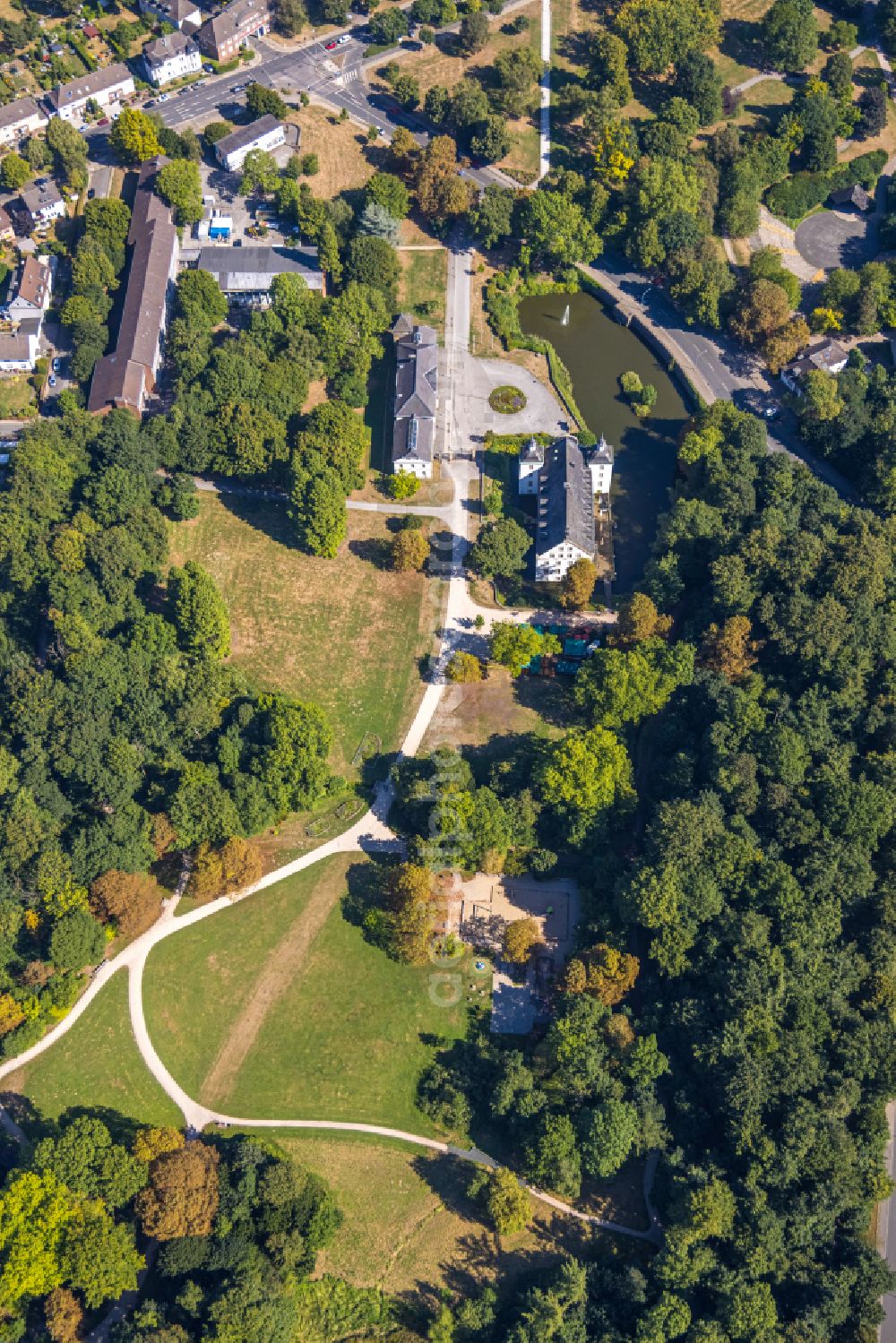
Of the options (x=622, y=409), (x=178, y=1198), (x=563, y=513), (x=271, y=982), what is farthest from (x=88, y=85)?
(x=178, y=1198)

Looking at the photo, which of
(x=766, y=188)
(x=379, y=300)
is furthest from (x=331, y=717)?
(x=766, y=188)

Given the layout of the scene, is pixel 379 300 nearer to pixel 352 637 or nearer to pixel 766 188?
pixel 352 637

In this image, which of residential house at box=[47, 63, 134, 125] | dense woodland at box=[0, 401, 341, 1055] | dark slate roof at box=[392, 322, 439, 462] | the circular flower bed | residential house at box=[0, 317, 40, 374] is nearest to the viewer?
dense woodland at box=[0, 401, 341, 1055]

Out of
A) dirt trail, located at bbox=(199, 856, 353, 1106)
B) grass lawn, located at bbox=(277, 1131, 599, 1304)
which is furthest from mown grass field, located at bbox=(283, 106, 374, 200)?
grass lawn, located at bbox=(277, 1131, 599, 1304)

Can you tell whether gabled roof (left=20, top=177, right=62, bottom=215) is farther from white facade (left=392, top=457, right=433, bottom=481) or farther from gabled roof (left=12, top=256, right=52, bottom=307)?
white facade (left=392, top=457, right=433, bottom=481)

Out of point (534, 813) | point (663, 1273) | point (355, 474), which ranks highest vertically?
point (355, 474)

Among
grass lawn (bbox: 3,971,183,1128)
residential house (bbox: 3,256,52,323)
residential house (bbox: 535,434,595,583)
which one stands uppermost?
residential house (bbox: 3,256,52,323)

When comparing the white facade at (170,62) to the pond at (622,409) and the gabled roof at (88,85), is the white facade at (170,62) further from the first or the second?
the pond at (622,409)
